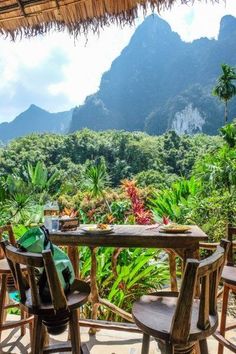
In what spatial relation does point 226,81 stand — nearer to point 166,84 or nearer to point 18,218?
point 18,218

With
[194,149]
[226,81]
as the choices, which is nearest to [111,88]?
[194,149]

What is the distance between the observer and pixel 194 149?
2711cm

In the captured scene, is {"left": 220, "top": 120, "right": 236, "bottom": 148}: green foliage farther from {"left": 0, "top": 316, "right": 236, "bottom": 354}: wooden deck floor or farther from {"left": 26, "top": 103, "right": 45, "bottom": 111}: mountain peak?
{"left": 26, "top": 103, "right": 45, "bottom": 111}: mountain peak

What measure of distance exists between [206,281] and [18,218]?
490 cm

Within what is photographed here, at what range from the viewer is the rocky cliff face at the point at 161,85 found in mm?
52469

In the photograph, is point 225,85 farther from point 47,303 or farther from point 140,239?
point 47,303

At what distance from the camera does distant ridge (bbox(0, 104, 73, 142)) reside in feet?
289

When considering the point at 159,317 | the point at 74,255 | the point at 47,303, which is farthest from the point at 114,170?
the point at 159,317

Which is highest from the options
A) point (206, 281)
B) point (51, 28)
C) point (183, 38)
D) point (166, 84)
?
point (183, 38)

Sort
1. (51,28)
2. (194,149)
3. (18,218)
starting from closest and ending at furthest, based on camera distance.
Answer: (51,28) → (18,218) → (194,149)

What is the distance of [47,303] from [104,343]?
93 cm

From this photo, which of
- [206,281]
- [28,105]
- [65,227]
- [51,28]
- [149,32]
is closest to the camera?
[206,281]

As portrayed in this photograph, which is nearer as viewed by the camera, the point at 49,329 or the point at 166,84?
the point at 49,329

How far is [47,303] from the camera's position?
4.05 ft
